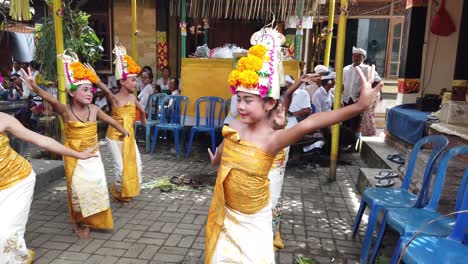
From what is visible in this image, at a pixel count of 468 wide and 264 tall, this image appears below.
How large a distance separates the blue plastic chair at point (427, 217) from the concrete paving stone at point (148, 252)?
2124 mm

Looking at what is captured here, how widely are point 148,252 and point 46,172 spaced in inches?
109

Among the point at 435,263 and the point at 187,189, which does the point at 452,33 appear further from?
the point at 435,263

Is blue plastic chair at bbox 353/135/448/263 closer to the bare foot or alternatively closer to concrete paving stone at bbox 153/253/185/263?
concrete paving stone at bbox 153/253/185/263

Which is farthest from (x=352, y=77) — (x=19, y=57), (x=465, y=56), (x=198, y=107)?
→ (x=19, y=57)

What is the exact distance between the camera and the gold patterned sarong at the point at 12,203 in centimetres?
274

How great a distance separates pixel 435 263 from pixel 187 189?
3.87 m

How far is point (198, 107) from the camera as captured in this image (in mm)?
7664

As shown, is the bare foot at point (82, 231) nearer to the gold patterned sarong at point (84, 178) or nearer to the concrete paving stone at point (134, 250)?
the gold patterned sarong at point (84, 178)

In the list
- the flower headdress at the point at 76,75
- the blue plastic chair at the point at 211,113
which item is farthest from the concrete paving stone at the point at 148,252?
the blue plastic chair at the point at 211,113

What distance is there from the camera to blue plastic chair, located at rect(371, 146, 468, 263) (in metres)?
2.72

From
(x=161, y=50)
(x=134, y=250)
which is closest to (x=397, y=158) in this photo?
(x=134, y=250)

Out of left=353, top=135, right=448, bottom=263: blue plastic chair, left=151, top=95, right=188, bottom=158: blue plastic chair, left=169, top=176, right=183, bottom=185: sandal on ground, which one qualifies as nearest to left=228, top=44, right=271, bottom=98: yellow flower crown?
left=353, top=135, right=448, bottom=263: blue plastic chair

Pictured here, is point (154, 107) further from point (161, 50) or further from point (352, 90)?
point (352, 90)

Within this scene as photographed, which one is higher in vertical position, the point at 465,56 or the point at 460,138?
the point at 465,56
